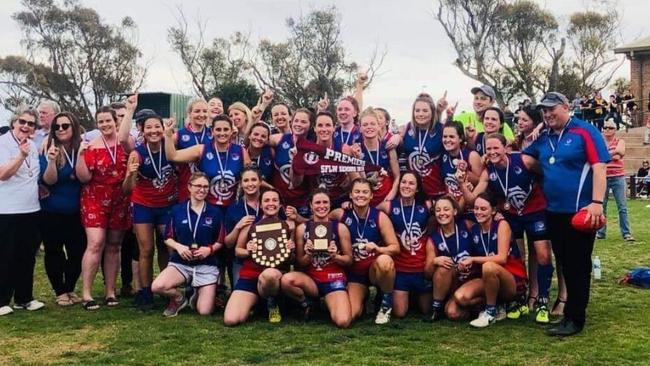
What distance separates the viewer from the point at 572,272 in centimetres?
528

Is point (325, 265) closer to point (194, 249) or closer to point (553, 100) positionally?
point (194, 249)

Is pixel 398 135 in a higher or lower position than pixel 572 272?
higher

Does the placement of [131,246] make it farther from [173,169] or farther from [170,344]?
[170,344]

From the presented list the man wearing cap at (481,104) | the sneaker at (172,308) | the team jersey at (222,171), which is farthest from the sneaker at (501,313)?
the sneaker at (172,308)

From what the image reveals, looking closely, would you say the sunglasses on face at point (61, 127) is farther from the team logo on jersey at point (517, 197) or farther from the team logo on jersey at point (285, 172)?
the team logo on jersey at point (517, 197)

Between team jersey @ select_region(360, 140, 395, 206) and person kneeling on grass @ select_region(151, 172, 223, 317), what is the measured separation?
148 centimetres

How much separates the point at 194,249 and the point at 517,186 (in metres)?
2.96

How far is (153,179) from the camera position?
643cm

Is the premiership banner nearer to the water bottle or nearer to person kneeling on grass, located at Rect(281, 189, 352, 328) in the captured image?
person kneeling on grass, located at Rect(281, 189, 352, 328)

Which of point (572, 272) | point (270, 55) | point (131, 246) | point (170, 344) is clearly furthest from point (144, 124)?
point (270, 55)

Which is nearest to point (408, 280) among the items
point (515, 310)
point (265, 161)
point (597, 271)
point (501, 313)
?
point (501, 313)

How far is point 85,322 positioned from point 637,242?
869 centimetres

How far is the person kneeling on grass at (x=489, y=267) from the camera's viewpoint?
5.63 meters

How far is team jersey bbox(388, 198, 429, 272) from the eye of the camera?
5980mm
